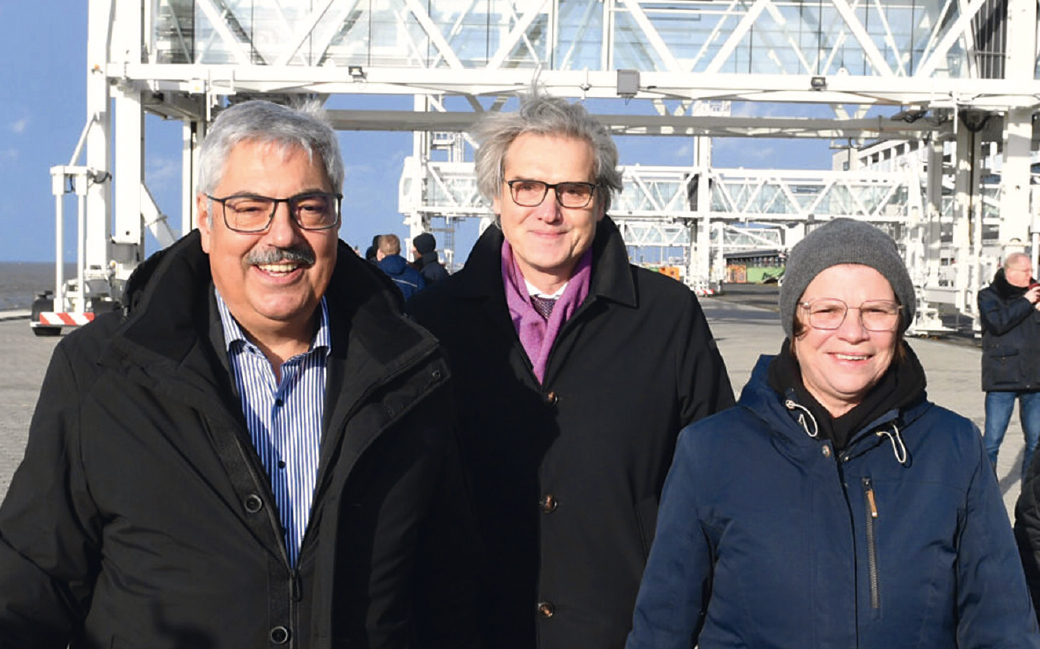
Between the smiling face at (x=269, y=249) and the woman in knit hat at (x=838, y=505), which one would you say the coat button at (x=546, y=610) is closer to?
the woman in knit hat at (x=838, y=505)

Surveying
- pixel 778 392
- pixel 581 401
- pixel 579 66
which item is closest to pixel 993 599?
pixel 778 392

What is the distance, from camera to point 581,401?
3.06m

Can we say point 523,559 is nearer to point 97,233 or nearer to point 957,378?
point 957,378

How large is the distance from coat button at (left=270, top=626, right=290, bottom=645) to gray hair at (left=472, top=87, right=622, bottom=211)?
1.44 metres

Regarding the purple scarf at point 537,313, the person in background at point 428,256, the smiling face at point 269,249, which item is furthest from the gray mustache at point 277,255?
the person in background at point 428,256

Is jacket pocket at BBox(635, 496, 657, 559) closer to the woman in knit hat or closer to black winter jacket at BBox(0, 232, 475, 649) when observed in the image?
the woman in knit hat

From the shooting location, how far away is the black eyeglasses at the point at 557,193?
3.08 m

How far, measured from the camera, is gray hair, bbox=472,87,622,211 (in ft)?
10.2

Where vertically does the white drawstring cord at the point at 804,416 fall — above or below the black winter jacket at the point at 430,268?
below

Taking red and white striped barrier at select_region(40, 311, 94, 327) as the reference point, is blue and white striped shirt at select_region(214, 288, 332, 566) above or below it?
above

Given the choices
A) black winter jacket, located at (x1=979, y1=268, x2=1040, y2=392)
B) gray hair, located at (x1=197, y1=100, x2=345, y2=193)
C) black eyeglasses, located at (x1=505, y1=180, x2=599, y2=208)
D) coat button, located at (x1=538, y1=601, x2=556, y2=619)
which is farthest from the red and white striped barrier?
gray hair, located at (x1=197, y1=100, x2=345, y2=193)

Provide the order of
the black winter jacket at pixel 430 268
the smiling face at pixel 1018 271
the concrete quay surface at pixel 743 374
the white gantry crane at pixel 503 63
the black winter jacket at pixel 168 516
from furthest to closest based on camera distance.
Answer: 1. the white gantry crane at pixel 503 63
2. the black winter jacket at pixel 430 268
3. the concrete quay surface at pixel 743 374
4. the smiling face at pixel 1018 271
5. the black winter jacket at pixel 168 516

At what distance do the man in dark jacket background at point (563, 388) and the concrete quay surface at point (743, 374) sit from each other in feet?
4.03

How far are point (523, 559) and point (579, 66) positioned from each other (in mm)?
17696
